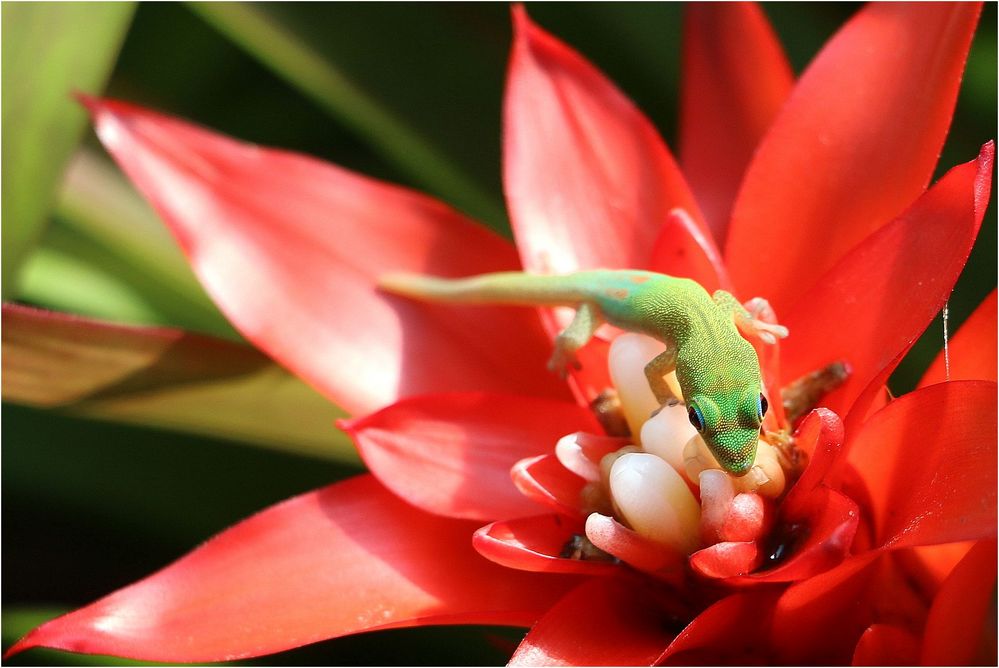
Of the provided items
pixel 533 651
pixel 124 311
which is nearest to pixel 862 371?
pixel 533 651

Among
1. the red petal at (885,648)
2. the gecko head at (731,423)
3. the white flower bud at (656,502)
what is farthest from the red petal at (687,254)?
the red petal at (885,648)

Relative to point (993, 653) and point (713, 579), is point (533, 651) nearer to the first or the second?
point (713, 579)

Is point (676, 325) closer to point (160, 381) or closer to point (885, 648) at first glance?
point (885, 648)

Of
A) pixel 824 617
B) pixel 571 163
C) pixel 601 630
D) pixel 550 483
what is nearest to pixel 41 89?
pixel 571 163

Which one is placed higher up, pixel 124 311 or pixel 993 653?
pixel 993 653

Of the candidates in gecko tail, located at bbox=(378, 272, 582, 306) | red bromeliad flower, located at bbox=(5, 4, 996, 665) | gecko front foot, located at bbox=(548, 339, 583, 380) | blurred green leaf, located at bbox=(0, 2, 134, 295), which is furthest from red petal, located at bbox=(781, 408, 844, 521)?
blurred green leaf, located at bbox=(0, 2, 134, 295)

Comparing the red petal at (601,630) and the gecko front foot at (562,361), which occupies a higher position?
the gecko front foot at (562,361)

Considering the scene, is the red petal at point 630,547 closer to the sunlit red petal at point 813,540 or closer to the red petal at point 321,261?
the sunlit red petal at point 813,540
